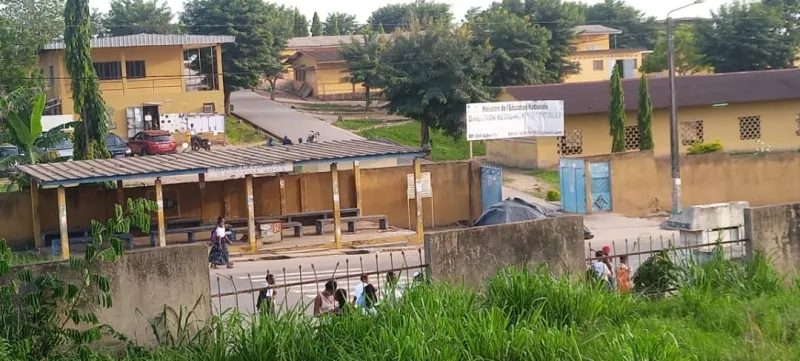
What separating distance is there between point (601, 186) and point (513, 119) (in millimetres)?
3902

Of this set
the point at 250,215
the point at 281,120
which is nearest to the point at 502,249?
the point at 250,215

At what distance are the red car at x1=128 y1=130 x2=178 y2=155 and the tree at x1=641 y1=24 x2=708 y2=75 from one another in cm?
3502

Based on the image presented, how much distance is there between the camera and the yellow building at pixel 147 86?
4862 cm

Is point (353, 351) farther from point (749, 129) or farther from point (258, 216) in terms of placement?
point (749, 129)

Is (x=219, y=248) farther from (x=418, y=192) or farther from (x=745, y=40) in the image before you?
(x=745, y=40)

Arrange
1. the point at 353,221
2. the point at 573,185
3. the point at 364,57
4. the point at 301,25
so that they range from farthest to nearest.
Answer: the point at 301,25 < the point at 364,57 < the point at 573,185 < the point at 353,221

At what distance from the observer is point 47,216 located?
2750cm

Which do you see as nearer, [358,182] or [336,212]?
[336,212]

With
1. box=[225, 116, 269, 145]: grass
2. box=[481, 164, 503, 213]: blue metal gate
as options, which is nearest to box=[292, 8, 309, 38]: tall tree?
box=[225, 116, 269, 145]: grass

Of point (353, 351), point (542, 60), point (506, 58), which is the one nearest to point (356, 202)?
point (353, 351)

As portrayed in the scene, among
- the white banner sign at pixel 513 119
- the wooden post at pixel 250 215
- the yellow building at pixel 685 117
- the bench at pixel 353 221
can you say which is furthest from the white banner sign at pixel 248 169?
the yellow building at pixel 685 117

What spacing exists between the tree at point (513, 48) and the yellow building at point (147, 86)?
50.9ft

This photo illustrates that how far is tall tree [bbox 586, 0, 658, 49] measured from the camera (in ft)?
328

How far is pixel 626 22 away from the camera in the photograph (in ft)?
329
